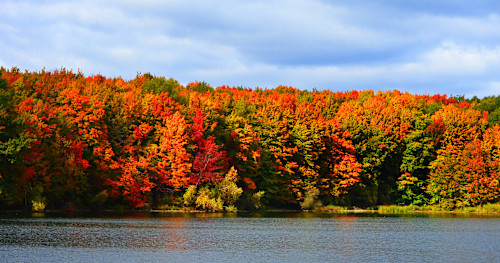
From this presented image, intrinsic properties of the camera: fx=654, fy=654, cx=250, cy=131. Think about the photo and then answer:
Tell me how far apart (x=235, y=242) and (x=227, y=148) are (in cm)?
5661

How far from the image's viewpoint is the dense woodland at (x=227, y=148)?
83.1m

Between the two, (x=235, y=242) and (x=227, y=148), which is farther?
(x=227, y=148)

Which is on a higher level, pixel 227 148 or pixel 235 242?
pixel 227 148

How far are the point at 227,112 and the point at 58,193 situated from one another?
39587 millimetres

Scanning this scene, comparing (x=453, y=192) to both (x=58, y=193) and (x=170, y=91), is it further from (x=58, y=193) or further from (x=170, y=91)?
(x=58, y=193)

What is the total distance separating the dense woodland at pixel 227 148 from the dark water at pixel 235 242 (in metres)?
21.2

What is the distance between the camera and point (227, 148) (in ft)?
345

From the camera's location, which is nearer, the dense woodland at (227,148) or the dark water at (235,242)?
the dark water at (235,242)

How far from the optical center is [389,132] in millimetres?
115875

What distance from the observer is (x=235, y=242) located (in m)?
49.0

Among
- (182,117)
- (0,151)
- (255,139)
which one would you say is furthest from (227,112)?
(0,151)

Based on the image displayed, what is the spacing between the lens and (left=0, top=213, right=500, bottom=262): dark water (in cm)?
4022

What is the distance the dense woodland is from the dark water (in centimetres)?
2115

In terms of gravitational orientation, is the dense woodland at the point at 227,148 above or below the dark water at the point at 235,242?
above
